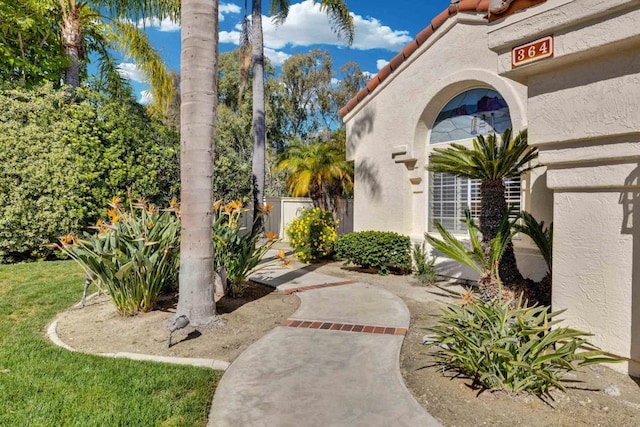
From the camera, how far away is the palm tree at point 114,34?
42.4 feet

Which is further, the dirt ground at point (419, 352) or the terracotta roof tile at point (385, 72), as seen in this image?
the terracotta roof tile at point (385, 72)

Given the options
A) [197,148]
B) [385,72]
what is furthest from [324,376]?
[385,72]

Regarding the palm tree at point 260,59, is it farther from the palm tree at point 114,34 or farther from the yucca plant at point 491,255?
the yucca plant at point 491,255

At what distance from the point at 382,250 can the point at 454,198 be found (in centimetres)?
214

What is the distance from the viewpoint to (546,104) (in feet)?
14.2

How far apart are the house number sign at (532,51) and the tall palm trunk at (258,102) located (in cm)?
986

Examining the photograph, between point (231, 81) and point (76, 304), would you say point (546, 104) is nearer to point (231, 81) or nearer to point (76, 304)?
point (76, 304)

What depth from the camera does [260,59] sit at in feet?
44.0

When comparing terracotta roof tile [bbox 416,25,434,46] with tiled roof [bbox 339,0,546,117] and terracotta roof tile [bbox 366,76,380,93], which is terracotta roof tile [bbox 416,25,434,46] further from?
terracotta roof tile [bbox 366,76,380,93]

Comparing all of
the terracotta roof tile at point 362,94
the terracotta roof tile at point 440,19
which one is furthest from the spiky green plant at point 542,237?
the terracotta roof tile at point 362,94

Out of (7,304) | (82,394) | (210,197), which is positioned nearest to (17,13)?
(7,304)

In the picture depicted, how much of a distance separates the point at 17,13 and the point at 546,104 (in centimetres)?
1633

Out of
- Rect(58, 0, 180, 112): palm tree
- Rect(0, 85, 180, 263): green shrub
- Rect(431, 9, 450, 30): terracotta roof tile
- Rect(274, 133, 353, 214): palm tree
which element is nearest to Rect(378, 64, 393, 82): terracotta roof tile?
Rect(431, 9, 450, 30): terracotta roof tile

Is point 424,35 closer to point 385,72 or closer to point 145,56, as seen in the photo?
point 385,72
